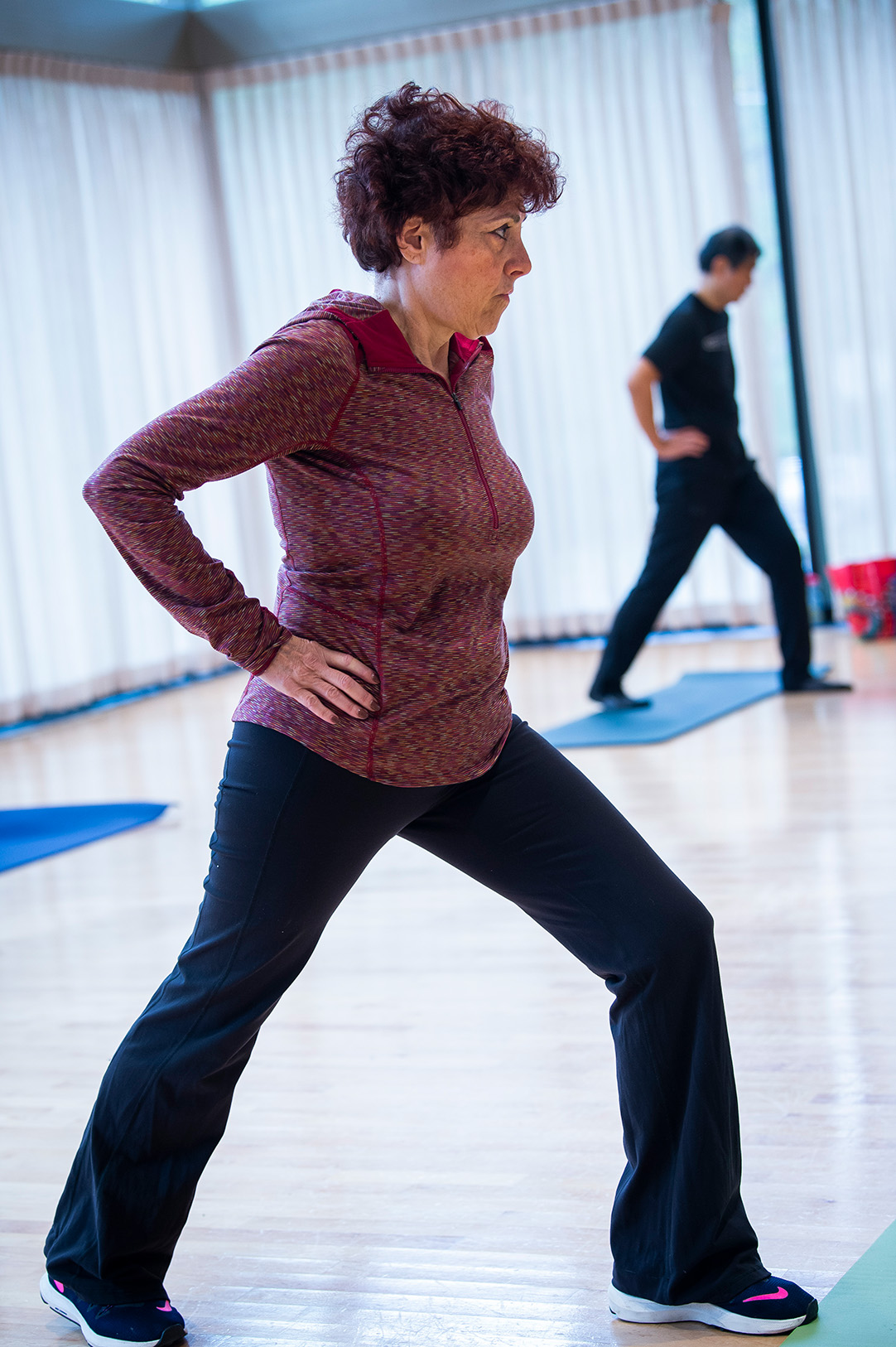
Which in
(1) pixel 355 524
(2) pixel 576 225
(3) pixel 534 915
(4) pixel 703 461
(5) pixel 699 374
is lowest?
(3) pixel 534 915

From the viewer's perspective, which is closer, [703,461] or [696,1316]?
[696,1316]

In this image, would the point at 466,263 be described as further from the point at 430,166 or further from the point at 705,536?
the point at 705,536

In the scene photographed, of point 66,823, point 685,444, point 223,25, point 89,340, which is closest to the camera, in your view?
point 66,823

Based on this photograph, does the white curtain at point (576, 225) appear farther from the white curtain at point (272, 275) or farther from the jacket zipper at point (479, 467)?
the jacket zipper at point (479, 467)

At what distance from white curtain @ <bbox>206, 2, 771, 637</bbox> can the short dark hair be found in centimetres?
190

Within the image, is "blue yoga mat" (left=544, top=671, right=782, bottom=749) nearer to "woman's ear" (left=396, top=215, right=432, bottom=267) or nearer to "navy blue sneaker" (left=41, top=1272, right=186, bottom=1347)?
"navy blue sneaker" (left=41, top=1272, right=186, bottom=1347)

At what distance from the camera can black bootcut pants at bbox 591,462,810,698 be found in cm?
481

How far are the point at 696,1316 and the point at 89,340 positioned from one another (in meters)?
5.72

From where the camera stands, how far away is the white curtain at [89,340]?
6289 millimetres

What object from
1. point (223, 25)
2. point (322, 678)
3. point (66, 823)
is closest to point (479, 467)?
point (322, 678)

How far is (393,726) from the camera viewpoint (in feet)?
5.02

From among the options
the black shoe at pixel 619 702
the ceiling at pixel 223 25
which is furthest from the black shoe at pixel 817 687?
the ceiling at pixel 223 25

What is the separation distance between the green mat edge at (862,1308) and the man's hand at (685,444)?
337 cm

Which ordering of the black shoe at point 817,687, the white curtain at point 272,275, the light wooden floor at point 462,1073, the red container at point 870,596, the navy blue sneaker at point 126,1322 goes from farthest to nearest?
the white curtain at point 272,275
the red container at point 870,596
the black shoe at point 817,687
the light wooden floor at point 462,1073
the navy blue sneaker at point 126,1322
